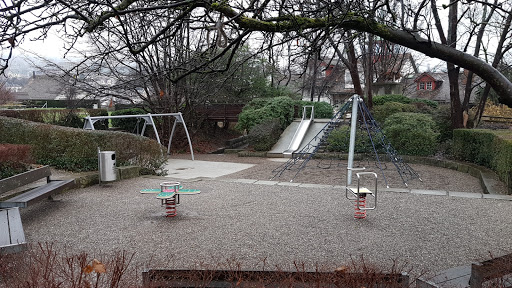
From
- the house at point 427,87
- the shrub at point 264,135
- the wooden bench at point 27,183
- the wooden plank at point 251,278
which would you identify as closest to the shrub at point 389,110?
the shrub at point 264,135

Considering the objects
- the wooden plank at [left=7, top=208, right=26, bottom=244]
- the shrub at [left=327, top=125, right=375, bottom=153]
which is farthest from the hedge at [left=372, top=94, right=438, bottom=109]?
the wooden plank at [left=7, top=208, right=26, bottom=244]

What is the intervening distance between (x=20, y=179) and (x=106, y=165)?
299 centimetres

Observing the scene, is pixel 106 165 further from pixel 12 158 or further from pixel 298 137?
pixel 298 137

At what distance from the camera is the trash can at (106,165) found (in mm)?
9305

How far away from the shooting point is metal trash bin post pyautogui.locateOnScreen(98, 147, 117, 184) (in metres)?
9.30

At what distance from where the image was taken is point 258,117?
65.0 ft

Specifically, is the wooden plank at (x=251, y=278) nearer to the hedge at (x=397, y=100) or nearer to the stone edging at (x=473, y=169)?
the stone edging at (x=473, y=169)

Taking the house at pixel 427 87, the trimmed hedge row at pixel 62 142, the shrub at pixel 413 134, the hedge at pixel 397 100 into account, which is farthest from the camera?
the house at pixel 427 87

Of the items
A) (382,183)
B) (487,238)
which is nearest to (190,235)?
(487,238)

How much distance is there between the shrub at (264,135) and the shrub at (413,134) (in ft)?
16.8

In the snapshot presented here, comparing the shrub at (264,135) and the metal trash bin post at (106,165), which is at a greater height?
the shrub at (264,135)

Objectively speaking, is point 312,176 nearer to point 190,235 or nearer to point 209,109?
point 190,235

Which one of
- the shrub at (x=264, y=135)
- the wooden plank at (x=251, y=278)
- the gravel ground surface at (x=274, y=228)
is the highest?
the shrub at (x=264, y=135)

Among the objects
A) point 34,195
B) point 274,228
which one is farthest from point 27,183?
point 274,228
